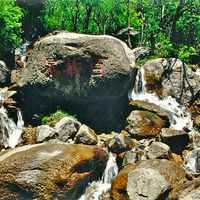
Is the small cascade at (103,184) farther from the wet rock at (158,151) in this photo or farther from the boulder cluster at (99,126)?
the wet rock at (158,151)

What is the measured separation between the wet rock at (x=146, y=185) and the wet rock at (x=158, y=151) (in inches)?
108

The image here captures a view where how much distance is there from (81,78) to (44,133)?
4265 mm

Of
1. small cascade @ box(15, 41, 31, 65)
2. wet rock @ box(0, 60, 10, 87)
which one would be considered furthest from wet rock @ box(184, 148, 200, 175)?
small cascade @ box(15, 41, 31, 65)

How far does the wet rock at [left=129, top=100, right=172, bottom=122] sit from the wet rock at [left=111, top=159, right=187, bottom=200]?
A: 611cm

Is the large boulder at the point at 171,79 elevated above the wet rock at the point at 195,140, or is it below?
above

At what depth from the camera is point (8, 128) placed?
27734mm

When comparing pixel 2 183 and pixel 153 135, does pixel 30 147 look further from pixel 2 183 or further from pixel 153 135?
pixel 153 135

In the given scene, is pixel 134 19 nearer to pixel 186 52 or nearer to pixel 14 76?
pixel 186 52

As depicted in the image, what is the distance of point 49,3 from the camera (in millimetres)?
38000

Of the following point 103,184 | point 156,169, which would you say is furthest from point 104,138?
point 156,169

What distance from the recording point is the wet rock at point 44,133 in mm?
25656

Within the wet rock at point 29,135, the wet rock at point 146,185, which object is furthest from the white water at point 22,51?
the wet rock at point 146,185

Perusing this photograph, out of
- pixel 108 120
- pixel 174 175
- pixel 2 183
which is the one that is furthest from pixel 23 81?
pixel 174 175

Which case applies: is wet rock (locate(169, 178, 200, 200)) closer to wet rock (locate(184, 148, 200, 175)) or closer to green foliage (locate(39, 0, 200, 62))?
wet rock (locate(184, 148, 200, 175))
